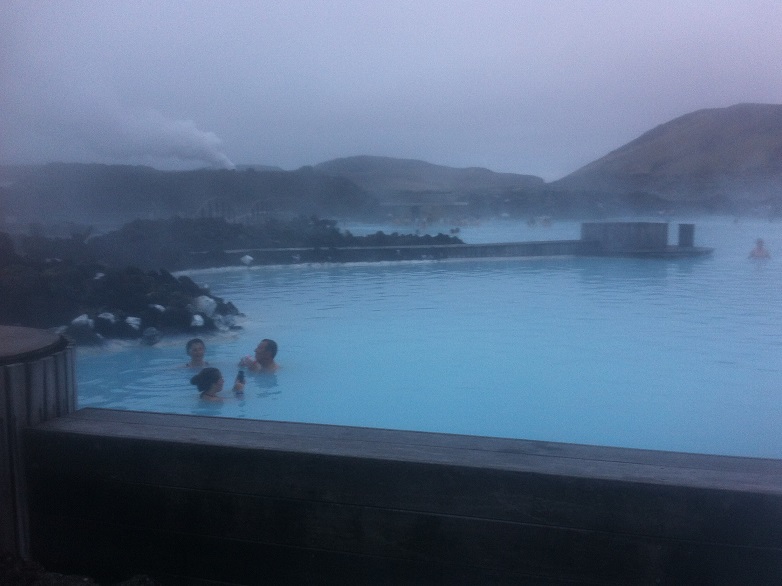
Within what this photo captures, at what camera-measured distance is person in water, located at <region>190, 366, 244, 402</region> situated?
5.82 meters

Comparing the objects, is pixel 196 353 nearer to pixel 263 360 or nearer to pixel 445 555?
pixel 263 360

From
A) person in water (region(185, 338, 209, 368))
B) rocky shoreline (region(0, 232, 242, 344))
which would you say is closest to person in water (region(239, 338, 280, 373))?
person in water (region(185, 338, 209, 368))

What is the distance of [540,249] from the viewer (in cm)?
1619

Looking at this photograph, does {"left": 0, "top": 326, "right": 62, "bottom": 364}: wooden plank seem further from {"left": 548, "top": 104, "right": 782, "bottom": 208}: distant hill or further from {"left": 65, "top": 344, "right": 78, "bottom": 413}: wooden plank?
{"left": 548, "top": 104, "right": 782, "bottom": 208}: distant hill

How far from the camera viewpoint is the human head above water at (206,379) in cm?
580

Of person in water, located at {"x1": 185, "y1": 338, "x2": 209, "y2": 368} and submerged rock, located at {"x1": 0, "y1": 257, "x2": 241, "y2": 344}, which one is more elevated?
submerged rock, located at {"x1": 0, "y1": 257, "x2": 241, "y2": 344}

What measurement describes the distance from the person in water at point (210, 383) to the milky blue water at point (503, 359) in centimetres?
13

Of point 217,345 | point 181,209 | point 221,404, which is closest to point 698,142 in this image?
point 217,345

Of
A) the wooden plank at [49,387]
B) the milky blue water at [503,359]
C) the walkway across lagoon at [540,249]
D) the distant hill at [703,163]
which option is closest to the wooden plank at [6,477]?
the wooden plank at [49,387]

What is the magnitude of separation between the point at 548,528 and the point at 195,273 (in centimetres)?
1253

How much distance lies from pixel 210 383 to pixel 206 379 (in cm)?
6

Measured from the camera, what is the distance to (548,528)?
1592 millimetres

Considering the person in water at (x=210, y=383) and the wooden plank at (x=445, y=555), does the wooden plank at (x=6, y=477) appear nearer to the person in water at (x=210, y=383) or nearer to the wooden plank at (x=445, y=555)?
the wooden plank at (x=445, y=555)

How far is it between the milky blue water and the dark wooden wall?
4.19 metres
